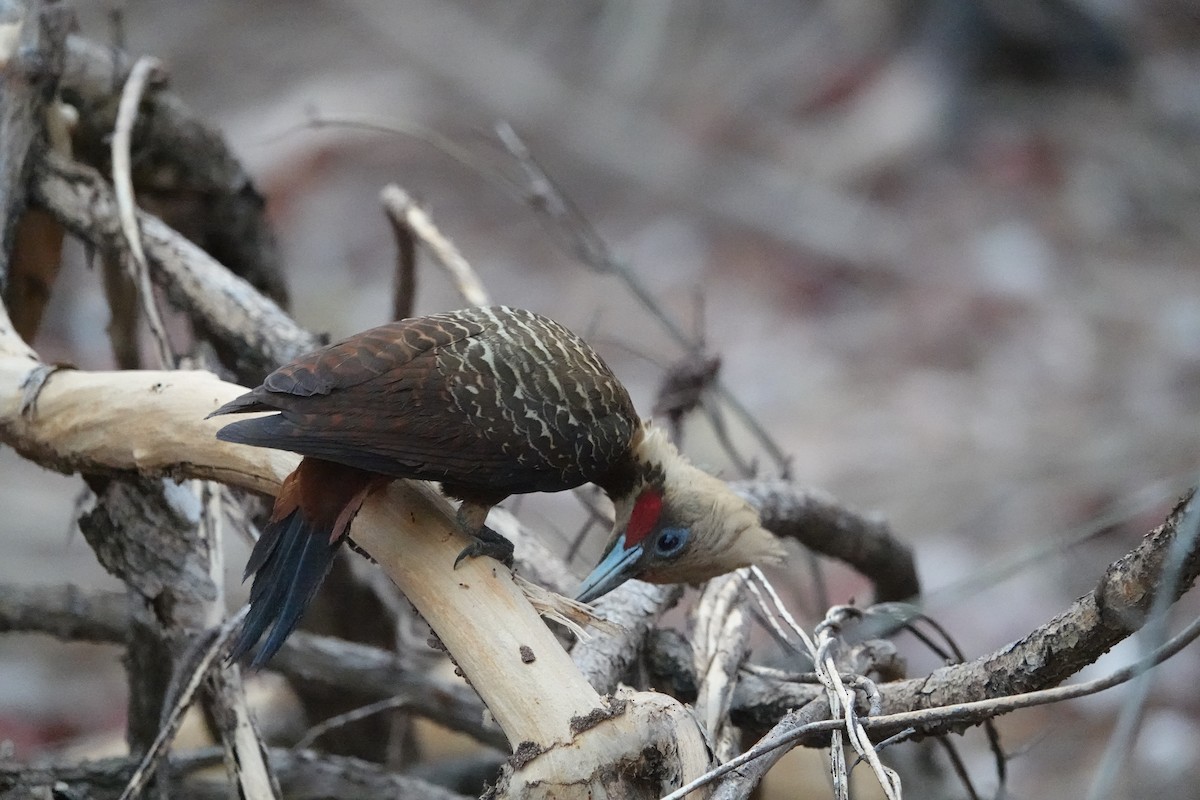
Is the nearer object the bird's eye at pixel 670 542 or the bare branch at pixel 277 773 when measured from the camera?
the bare branch at pixel 277 773

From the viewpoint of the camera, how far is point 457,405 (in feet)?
5.60

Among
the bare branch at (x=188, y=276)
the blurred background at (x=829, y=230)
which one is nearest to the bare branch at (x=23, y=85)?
the bare branch at (x=188, y=276)

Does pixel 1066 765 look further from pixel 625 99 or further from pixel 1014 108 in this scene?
pixel 625 99

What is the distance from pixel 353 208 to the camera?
25.6ft

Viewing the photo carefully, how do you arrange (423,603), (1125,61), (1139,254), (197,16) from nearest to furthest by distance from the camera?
(423,603), (1139,254), (1125,61), (197,16)

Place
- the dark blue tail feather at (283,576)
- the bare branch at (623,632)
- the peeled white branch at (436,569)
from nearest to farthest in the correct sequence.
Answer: the peeled white branch at (436,569) < the dark blue tail feather at (283,576) < the bare branch at (623,632)

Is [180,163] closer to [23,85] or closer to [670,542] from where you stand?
[23,85]

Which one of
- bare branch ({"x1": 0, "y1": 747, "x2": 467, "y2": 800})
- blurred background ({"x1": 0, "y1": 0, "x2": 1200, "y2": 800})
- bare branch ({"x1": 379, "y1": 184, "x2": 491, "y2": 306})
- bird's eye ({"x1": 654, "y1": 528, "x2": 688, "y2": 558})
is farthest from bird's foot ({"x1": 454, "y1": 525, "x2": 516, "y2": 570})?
blurred background ({"x1": 0, "y1": 0, "x2": 1200, "y2": 800})

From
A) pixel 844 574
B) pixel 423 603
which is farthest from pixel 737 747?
pixel 844 574

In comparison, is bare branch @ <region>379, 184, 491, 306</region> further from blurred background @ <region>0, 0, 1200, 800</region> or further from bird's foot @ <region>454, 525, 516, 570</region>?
blurred background @ <region>0, 0, 1200, 800</region>

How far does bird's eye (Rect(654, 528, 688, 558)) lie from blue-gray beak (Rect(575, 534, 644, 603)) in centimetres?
3

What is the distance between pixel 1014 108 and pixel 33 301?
6141 mm

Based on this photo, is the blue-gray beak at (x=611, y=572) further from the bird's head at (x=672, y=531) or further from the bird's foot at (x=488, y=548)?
the bird's foot at (x=488, y=548)

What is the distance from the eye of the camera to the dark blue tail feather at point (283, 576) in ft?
5.18
